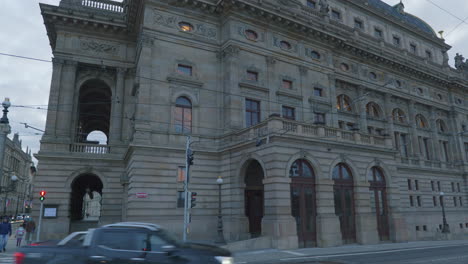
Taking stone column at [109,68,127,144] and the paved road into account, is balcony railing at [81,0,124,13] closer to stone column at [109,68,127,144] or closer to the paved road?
stone column at [109,68,127,144]

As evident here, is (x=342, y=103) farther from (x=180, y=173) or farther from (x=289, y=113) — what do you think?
(x=180, y=173)

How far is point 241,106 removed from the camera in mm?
29406

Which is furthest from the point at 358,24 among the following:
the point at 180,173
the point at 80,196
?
the point at 80,196

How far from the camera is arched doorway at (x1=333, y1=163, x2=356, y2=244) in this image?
25750mm

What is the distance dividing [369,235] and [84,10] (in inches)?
1318

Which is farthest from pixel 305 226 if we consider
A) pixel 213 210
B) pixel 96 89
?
pixel 96 89

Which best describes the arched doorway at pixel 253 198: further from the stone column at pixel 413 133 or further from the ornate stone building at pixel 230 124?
the stone column at pixel 413 133

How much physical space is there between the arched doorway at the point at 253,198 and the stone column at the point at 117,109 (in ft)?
45.0

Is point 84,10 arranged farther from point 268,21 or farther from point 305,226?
point 305,226

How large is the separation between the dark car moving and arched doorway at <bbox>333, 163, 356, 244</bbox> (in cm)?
1808

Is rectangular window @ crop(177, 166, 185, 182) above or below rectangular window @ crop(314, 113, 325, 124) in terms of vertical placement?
below

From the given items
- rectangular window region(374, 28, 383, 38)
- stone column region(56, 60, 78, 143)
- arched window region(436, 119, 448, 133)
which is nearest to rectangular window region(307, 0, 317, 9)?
rectangular window region(374, 28, 383, 38)

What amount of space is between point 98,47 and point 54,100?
690 centimetres

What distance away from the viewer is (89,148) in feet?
103
